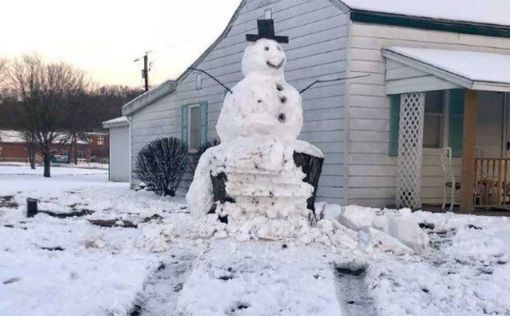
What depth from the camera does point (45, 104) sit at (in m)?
31.3

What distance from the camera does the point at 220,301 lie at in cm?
539

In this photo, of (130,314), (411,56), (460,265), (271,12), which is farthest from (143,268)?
(271,12)

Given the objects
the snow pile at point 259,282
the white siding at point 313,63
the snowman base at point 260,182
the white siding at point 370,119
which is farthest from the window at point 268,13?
the snow pile at point 259,282

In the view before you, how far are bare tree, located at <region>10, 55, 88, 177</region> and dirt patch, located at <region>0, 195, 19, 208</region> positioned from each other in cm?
1561

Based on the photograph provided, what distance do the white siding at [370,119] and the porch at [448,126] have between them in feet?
0.56

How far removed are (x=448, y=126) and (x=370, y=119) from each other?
170 centimetres

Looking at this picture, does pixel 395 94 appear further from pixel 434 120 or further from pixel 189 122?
pixel 189 122

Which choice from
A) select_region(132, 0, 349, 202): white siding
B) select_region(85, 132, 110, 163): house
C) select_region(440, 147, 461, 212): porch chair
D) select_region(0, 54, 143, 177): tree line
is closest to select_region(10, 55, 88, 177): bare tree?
select_region(0, 54, 143, 177): tree line

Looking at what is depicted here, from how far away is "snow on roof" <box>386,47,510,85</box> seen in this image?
401 inches

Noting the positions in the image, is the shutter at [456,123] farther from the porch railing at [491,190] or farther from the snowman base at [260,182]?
the snowman base at [260,182]

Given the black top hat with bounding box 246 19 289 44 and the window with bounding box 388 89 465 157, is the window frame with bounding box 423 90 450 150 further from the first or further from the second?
the black top hat with bounding box 246 19 289 44

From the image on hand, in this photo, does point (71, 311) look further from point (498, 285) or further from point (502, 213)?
point (502, 213)

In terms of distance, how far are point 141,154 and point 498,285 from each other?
40.1 ft

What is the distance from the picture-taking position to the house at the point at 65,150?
196 feet
